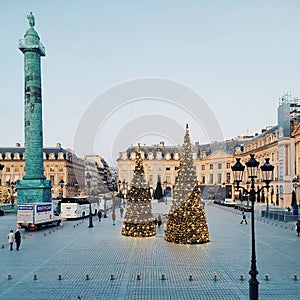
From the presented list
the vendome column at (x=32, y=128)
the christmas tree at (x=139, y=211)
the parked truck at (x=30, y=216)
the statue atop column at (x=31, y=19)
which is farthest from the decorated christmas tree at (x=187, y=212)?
the statue atop column at (x=31, y=19)

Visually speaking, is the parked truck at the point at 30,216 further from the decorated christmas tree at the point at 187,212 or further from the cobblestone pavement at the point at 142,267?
the decorated christmas tree at the point at 187,212

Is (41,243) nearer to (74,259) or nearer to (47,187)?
(74,259)

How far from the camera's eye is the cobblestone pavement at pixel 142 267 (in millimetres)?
14102

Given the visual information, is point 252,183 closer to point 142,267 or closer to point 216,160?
point 142,267

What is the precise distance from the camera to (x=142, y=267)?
58.8 feet

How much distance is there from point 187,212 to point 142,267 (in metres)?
6.21

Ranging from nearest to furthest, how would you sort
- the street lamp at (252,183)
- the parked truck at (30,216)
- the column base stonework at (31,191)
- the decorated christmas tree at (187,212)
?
the street lamp at (252,183), the decorated christmas tree at (187,212), the parked truck at (30,216), the column base stonework at (31,191)

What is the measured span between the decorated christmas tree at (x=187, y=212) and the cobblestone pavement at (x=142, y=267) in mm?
748

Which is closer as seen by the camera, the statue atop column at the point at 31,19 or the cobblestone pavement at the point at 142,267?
the cobblestone pavement at the point at 142,267

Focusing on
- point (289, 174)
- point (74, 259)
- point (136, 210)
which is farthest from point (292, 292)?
point (289, 174)

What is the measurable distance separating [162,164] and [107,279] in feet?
320

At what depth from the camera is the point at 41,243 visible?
24.9 m

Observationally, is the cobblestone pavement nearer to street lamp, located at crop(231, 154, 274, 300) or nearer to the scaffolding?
street lamp, located at crop(231, 154, 274, 300)

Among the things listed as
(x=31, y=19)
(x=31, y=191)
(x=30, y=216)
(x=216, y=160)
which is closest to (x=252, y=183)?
(x=30, y=216)
